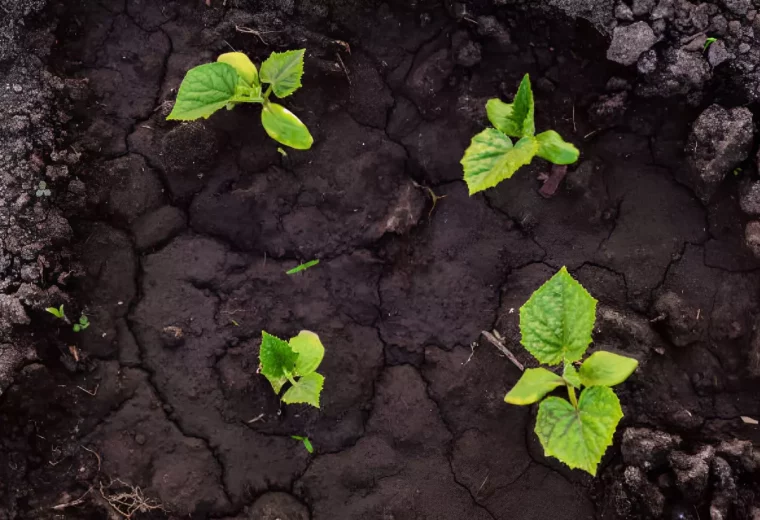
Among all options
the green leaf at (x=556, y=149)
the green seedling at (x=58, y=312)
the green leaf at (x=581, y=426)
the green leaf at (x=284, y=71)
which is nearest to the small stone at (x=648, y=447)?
the green leaf at (x=581, y=426)

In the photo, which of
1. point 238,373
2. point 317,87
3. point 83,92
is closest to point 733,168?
point 317,87

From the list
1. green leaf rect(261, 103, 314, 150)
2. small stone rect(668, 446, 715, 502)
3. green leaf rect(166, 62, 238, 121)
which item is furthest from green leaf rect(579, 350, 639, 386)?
green leaf rect(166, 62, 238, 121)

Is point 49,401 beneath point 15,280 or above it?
beneath

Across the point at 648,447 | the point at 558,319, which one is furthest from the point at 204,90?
the point at 648,447

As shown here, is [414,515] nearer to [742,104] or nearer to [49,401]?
[49,401]

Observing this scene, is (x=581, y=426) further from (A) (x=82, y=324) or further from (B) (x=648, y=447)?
(A) (x=82, y=324)

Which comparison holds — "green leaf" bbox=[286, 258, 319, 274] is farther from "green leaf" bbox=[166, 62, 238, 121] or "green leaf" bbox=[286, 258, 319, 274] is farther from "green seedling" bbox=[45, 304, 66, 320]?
"green seedling" bbox=[45, 304, 66, 320]
